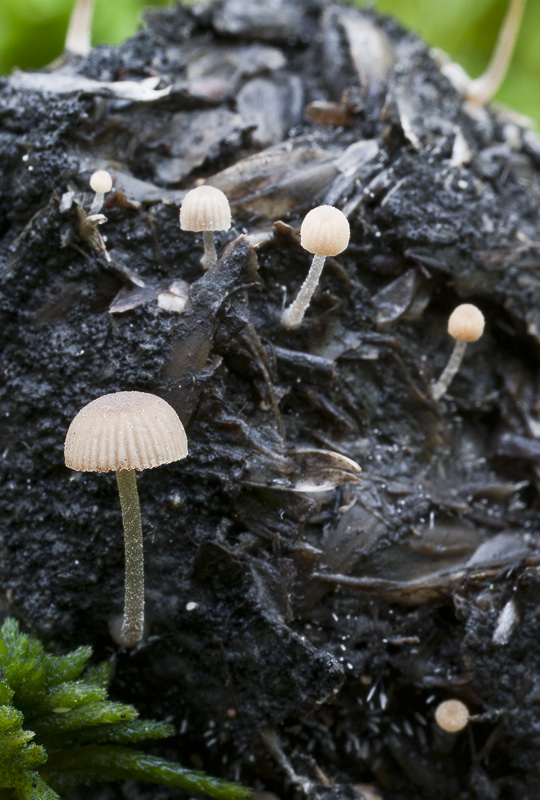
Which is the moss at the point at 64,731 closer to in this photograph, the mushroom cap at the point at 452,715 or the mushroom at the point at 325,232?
the mushroom cap at the point at 452,715

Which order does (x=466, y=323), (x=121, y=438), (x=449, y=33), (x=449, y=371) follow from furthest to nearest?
(x=449, y=33) → (x=449, y=371) → (x=466, y=323) → (x=121, y=438)

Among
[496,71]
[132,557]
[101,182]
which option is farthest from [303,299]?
[496,71]

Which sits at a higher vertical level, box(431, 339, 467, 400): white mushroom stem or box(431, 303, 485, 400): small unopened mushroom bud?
box(431, 303, 485, 400): small unopened mushroom bud

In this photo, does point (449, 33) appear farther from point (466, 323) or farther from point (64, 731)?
point (64, 731)

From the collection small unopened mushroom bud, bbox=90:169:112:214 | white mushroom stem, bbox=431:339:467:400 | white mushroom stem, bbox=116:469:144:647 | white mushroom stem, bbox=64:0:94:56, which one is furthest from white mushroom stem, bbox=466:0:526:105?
white mushroom stem, bbox=116:469:144:647

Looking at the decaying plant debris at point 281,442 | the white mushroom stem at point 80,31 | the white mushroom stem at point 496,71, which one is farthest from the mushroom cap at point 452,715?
the white mushroom stem at point 80,31

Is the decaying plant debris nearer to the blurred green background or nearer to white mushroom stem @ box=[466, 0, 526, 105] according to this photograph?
white mushroom stem @ box=[466, 0, 526, 105]
